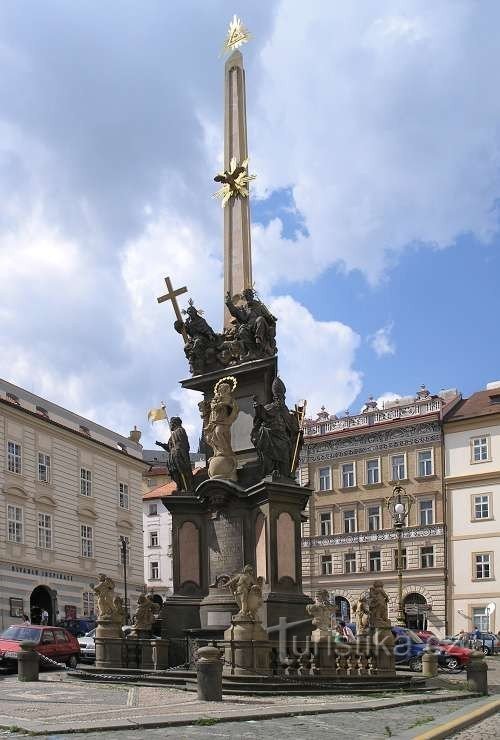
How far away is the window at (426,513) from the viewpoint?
200 feet

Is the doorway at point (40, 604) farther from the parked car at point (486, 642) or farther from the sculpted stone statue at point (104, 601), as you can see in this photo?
the sculpted stone statue at point (104, 601)

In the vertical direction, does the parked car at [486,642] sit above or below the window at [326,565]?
below

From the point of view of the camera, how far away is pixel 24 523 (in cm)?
4897

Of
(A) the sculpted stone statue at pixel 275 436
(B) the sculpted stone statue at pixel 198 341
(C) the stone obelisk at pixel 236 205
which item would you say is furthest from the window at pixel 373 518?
(A) the sculpted stone statue at pixel 275 436

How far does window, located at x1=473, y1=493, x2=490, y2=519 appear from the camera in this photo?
58.9 metres

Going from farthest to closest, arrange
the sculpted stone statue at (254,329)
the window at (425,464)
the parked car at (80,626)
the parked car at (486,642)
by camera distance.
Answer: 1. the window at (425,464)
2. the parked car at (486,642)
3. the parked car at (80,626)
4. the sculpted stone statue at (254,329)

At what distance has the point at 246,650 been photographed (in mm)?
19688

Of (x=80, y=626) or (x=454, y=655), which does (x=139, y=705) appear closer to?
(x=454, y=655)

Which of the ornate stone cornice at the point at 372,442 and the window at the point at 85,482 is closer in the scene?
the window at the point at 85,482

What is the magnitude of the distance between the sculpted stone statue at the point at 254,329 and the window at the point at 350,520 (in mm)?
39826

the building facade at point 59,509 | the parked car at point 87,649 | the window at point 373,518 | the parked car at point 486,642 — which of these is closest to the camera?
the parked car at point 87,649

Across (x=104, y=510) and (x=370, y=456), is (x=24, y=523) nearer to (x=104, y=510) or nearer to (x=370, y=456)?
(x=104, y=510)

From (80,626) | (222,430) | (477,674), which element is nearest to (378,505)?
(80,626)

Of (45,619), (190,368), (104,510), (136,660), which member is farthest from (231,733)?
(104,510)
